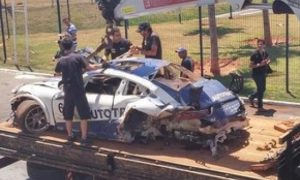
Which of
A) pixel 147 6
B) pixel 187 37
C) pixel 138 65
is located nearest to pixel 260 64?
pixel 138 65

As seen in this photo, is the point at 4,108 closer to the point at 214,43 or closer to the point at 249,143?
the point at 214,43

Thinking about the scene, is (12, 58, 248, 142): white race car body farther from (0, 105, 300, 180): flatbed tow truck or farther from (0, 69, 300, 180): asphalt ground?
(0, 69, 300, 180): asphalt ground

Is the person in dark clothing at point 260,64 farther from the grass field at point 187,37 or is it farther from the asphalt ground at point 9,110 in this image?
the grass field at point 187,37

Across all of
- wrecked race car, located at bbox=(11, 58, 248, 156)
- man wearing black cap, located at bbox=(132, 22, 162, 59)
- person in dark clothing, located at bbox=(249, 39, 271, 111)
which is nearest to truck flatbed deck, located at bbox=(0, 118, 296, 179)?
wrecked race car, located at bbox=(11, 58, 248, 156)

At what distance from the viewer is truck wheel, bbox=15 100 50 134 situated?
990 centimetres

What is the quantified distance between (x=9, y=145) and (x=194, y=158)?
3.38 metres

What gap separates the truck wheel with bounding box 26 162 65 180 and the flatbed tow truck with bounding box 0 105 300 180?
513mm

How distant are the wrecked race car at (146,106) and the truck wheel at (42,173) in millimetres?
657

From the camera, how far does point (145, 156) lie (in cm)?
841

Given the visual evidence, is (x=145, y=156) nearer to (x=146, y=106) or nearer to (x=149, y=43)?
(x=146, y=106)

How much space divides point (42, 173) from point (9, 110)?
15.9 ft

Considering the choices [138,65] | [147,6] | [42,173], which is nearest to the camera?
[147,6]

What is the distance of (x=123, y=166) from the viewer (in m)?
8.36

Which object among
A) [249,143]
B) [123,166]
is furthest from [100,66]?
[249,143]
